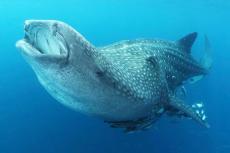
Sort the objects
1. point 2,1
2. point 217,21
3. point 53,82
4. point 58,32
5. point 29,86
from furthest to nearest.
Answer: point 217,21
point 2,1
point 29,86
point 53,82
point 58,32

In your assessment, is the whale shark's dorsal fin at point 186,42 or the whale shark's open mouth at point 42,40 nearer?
the whale shark's open mouth at point 42,40

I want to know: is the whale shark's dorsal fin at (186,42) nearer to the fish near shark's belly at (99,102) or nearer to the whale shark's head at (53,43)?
the fish near shark's belly at (99,102)

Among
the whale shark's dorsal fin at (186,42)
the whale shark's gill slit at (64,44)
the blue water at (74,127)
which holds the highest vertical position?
the whale shark's gill slit at (64,44)

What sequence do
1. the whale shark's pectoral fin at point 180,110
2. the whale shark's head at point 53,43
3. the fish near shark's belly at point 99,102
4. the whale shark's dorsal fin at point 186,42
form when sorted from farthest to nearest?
1. the whale shark's dorsal fin at point 186,42
2. the whale shark's pectoral fin at point 180,110
3. the fish near shark's belly at point 99,102
4. the whale shark's head at point 53,43

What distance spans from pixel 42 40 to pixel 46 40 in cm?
7

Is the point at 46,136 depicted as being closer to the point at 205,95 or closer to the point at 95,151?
the point at 95,151

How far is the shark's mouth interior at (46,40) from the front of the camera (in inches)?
139

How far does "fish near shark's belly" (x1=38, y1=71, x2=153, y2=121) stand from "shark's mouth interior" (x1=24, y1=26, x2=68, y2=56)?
354 mm

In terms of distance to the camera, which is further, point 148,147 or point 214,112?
point 214,112

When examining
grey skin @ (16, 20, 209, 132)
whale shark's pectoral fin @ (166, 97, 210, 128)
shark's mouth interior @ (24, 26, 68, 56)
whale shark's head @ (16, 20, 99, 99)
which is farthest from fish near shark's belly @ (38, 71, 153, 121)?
whale shark's pectoral fin @ (166, 97, 210, 128)

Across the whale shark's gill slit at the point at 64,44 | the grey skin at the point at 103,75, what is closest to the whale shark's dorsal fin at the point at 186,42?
the grey skin at the point at 103,75

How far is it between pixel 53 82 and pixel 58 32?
63cm

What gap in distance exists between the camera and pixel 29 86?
788 centimetres

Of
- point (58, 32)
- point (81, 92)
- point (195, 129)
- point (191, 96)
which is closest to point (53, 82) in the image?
point (81, 92)
